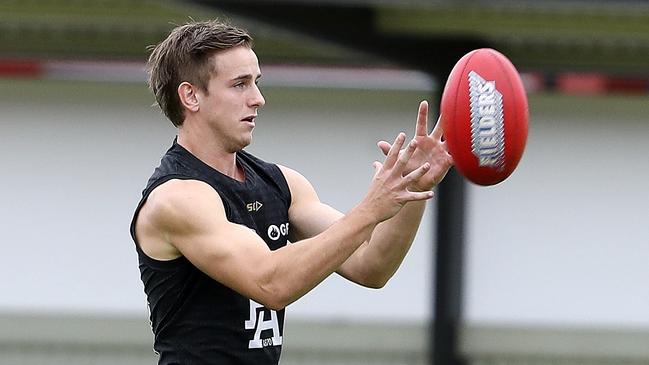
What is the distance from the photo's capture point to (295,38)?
29.3ft

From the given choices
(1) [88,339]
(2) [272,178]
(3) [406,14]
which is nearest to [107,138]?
(1) [88,339]

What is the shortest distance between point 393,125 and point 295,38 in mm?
1508

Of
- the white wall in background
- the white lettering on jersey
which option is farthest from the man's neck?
the white wall in background

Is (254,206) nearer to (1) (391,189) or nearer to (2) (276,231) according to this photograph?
(2) (276,231)

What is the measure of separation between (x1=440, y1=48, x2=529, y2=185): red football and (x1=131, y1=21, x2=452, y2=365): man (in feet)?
0.28

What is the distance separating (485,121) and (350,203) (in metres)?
5.67

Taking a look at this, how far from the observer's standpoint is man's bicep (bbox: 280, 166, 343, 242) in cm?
475

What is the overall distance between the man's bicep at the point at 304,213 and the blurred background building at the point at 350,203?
5.15m

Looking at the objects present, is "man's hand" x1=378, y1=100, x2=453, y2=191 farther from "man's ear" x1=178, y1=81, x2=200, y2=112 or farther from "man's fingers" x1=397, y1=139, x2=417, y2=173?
"man's ear" x1=178, y1=81, x2=200, y2=112

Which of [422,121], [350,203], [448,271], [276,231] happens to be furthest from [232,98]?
[448,271]

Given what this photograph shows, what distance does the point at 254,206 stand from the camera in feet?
15.0

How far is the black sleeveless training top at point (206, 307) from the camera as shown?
4.40 metres

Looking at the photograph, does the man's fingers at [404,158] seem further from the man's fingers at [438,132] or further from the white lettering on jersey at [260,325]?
the white lettering on jersey at [260,325]

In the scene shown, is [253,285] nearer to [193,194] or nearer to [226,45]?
[193,194]
